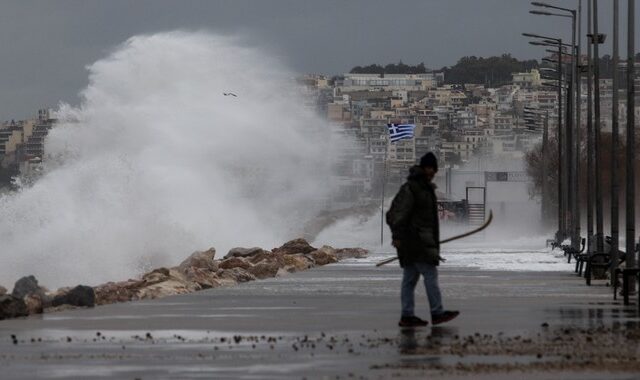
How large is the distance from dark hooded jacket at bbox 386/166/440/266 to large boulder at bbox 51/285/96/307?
6535 millimetres

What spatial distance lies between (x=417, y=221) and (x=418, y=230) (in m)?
0.09

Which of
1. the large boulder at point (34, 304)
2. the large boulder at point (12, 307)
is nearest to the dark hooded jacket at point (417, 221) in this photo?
the large boulder at point (12, 307)

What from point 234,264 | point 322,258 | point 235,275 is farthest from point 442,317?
point 322,258

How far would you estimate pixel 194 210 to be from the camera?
73688 mm

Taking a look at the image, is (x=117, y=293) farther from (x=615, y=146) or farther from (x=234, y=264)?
(x=234, y=264)

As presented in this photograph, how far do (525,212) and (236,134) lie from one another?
228 feet

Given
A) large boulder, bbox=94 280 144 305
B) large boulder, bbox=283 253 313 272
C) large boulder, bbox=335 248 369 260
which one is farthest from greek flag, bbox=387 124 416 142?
large boulder, bbox=94 280 144 305

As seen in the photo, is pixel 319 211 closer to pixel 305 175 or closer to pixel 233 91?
pixel 305 175

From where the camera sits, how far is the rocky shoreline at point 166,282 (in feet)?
81.3

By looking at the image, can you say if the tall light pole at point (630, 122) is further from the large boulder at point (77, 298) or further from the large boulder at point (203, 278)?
the large boulder at point (77, 298)

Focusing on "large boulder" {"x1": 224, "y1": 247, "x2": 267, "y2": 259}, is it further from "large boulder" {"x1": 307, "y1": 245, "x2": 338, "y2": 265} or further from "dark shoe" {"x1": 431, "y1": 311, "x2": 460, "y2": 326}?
"dark shoe" {"x1": 431, "y1": 311, "x2": 460, "y2": 326}

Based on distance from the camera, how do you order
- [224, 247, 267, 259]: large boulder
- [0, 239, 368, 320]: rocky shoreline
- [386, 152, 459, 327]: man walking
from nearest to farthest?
[386, 152, 459, 327]: man walking → [0, 239, 368, 320]: rocky shoreline → [224, 247, 267, 259]: large boulder

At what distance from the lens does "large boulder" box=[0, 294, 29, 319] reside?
2217cm

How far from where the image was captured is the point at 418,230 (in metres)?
19.8
